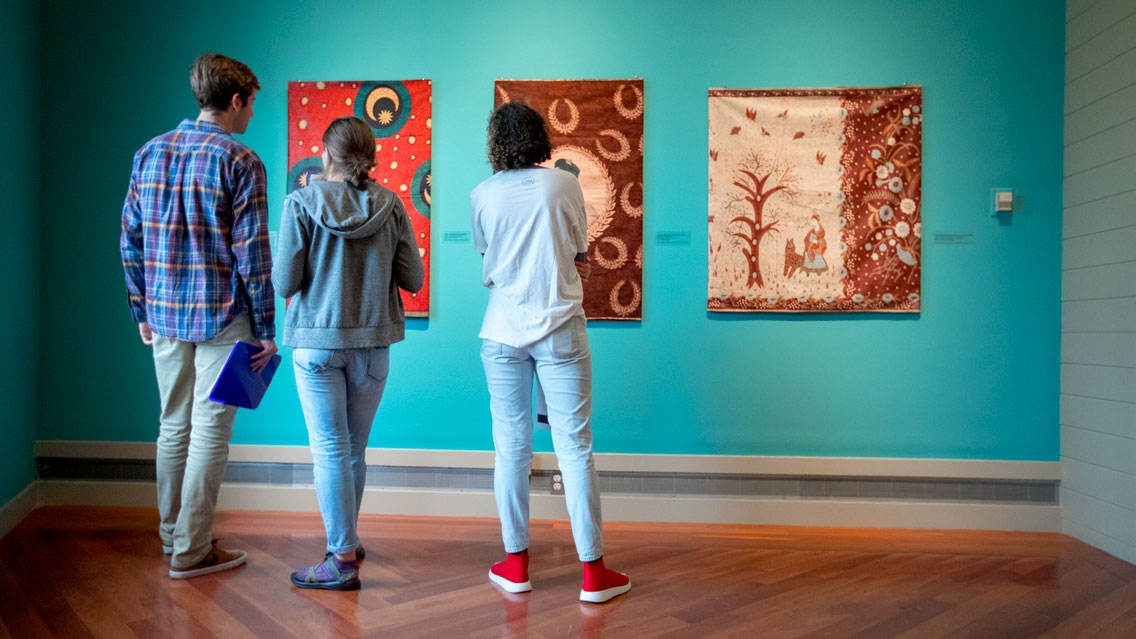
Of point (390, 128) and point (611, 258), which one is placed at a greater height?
point (390, 128)

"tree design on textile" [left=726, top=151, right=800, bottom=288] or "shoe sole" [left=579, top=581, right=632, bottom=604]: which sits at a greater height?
"tree design on textile" [left=726, top=151, right=800, bottom=288]

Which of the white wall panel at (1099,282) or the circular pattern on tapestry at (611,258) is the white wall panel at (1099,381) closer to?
the white wall panel at (1099,282)

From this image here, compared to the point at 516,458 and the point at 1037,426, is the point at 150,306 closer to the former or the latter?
the point at 516,458

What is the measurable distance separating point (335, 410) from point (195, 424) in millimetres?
497

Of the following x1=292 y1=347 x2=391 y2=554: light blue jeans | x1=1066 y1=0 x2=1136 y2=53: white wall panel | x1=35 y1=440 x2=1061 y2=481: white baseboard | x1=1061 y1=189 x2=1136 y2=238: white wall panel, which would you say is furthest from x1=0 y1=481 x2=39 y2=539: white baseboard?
x1=1066 y1=0 x2=1136 y2=53: white wall panel

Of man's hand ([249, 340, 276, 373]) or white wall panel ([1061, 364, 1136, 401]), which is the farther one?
white wall panel ([1061, 364, 1136, 401])

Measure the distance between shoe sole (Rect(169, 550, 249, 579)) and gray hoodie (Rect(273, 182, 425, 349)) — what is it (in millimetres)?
831

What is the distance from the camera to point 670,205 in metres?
3.22

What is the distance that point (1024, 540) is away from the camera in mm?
2963

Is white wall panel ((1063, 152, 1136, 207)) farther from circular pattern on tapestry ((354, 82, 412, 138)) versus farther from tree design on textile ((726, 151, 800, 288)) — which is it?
circular pattern on tapestry ((354, 82, 412, 138))

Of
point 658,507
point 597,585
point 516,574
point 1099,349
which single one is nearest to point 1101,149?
point 1099,349

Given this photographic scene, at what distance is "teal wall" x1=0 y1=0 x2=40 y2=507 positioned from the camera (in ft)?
9.73

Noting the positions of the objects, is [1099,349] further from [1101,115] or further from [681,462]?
[681,462]

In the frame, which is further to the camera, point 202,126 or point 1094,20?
point 1094,20
